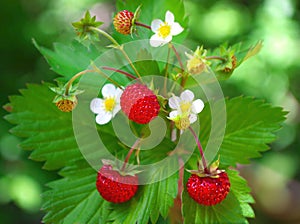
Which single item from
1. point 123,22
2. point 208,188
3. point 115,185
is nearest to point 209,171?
point 208,188

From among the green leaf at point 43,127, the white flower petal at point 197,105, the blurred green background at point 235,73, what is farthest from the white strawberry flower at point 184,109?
the blurred green background at point 235,73

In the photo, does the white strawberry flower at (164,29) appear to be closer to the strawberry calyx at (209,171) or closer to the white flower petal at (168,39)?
the white flower petal at (168,39)

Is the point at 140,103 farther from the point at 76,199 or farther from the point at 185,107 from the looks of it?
the point at 76,199

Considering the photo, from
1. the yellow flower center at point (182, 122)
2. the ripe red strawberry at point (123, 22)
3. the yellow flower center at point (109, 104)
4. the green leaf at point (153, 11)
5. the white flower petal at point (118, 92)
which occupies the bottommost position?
the yellow flower center at point (182, 122)

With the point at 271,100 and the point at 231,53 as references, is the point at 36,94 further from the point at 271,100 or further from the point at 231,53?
the point at 271,100

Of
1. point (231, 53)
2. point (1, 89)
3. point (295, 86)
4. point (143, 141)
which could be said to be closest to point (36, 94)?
point (143, 141)

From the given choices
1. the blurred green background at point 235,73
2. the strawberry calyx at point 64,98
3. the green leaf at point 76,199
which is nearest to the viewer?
the strawberry calyx at point 64,98

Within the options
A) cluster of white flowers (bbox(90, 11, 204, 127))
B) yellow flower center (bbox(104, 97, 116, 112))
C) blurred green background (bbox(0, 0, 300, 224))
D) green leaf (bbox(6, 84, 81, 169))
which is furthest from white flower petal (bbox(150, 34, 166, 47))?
blurred green background (bbox(0, 0, 300, 224))

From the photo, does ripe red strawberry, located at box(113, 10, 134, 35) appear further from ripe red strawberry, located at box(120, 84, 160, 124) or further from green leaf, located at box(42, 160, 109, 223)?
green leaf, located at box(42, 160, 109, 223)
